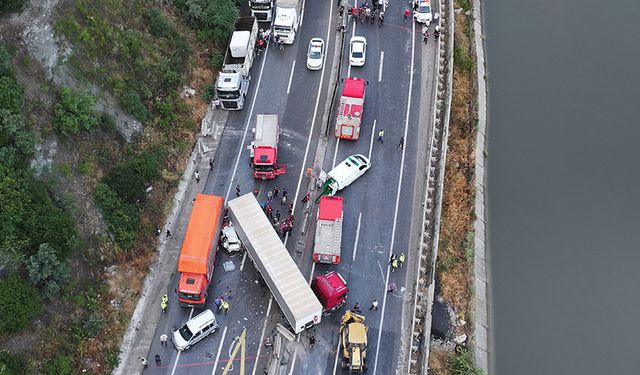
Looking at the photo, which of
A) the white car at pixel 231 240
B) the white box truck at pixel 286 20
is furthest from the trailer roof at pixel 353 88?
the white car at pixel 231 240

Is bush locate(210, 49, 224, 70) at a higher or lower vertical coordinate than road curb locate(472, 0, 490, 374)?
higher

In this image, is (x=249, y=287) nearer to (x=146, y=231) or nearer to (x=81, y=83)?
(x=146, y=231)

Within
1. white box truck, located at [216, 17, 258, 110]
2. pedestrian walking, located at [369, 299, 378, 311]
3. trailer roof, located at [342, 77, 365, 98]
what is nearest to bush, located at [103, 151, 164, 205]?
white box truck, located at [216, 17, 258, 110]

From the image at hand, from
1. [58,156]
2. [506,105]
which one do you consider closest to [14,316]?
[58,156]

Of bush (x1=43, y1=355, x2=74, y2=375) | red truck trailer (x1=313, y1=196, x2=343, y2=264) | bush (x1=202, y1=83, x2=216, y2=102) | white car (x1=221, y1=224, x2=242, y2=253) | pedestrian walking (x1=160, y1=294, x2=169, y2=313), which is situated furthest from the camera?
bush (x1=202, y1=83, x2=216, y2=102)

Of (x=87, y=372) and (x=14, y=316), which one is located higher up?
(x=14, y=316)

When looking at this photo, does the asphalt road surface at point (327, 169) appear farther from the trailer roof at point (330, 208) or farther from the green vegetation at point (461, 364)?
the green vegetation at point (461, 364)

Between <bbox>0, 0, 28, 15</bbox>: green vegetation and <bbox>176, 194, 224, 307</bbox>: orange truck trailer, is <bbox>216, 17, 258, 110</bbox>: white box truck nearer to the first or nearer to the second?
<bbox>176, 194, 224, 307</bbox>: orange truck trailer
